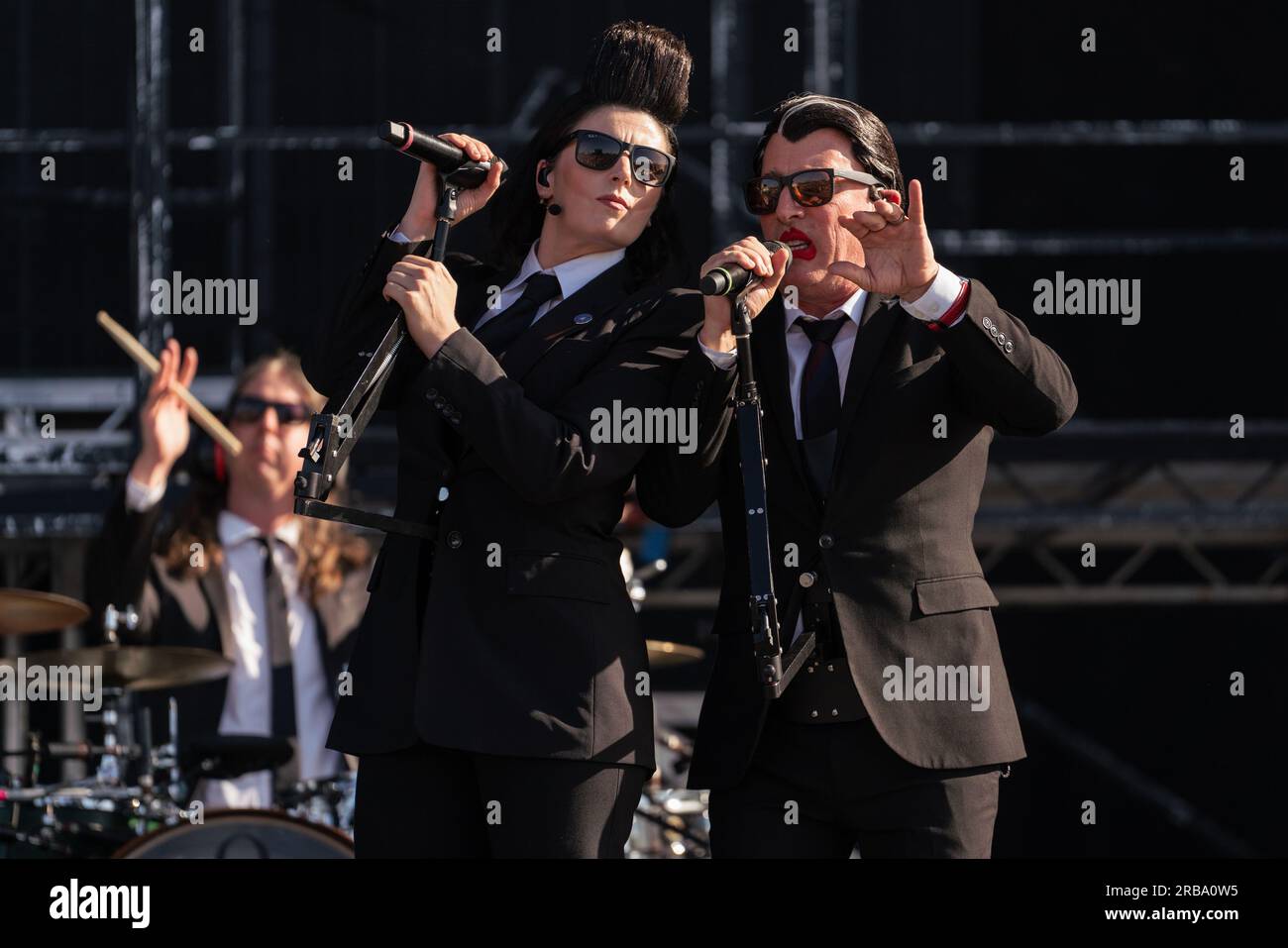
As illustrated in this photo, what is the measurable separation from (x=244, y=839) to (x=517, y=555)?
2.00 metres

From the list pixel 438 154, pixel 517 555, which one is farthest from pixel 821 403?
pixel 438 154

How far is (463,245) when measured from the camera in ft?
25.4

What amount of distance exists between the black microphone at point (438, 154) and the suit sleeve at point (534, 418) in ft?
1.01

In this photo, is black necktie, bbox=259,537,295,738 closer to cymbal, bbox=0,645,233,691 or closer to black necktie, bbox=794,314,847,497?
cymbal, bbox=0,645,233,691

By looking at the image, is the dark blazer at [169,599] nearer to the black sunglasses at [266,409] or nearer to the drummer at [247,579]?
the drummer at [247,579]

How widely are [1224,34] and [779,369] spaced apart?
604 cm

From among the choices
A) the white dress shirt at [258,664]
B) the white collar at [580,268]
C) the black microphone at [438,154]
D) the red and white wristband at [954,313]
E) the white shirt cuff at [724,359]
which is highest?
the black microphone at [438,154]

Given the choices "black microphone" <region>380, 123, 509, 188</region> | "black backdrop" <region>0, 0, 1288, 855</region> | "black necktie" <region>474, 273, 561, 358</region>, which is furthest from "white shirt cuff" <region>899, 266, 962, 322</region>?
→ "black backdrop" <region>0, 0, 1288, 855</region>

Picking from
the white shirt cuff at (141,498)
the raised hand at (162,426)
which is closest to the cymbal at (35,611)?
the white shirt cuff at (141,498)

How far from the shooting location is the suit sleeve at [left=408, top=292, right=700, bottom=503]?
290 centimetres

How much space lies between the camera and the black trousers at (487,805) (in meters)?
2.88

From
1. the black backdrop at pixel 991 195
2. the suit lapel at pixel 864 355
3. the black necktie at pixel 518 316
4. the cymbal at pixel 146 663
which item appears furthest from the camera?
the black backdrop at pixel 991 195

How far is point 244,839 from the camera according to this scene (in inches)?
183
